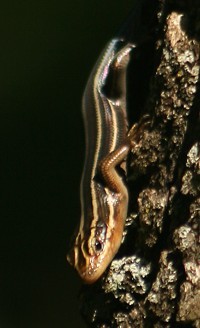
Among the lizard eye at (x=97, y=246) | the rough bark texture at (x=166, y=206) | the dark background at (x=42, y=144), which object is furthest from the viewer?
the dark background at (x=42, y=144)

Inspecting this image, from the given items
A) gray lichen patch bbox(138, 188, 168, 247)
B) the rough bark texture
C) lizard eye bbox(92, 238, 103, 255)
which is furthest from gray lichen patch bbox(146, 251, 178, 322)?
lizard eye bbox(92, 238, 103, 255)

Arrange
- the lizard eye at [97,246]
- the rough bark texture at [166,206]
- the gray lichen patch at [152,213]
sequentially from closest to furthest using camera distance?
the rough bark texture at [166,206] < the gray lichen patch at [152,213] < the lizard eye at [97,246]

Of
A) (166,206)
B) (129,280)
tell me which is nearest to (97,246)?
(129,280)

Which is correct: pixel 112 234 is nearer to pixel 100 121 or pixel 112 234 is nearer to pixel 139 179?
pixel 139 179

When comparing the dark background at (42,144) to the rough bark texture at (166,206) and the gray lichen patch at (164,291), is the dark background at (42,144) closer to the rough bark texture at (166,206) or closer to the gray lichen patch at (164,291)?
the rough bark texture at (166,206)

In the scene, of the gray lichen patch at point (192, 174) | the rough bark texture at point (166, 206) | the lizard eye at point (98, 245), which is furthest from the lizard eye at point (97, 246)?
the gray lichen patch at point (192, 174)

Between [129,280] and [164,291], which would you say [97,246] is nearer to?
[129,280]

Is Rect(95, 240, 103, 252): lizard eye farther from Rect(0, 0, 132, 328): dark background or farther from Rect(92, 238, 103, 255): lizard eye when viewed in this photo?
Rect(0, 0, 132, 328): dark background

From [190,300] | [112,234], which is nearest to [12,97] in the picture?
[112,234]
